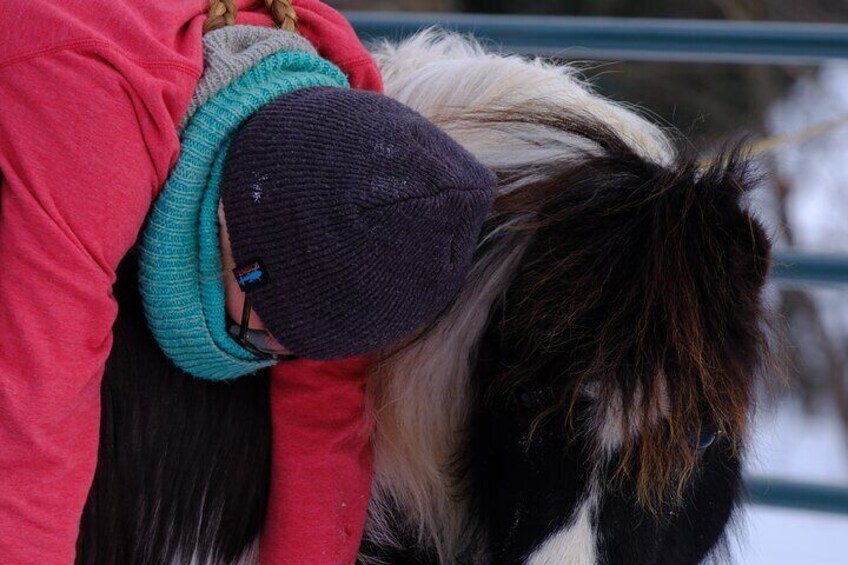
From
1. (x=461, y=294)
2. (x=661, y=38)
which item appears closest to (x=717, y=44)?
(x=661, y=38)

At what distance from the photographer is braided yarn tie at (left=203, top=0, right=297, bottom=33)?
0.92 metres

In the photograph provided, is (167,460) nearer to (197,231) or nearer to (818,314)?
(197,231)

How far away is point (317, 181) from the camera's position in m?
0.80

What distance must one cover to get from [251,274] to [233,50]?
0.19m

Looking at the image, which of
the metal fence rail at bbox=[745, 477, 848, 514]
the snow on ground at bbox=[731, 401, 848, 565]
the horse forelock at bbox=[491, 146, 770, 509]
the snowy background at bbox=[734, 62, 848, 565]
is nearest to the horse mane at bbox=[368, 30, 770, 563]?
the horse forelock at bbox=[491, 146, 770, 509]

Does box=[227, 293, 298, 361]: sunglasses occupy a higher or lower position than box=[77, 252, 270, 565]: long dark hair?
higher

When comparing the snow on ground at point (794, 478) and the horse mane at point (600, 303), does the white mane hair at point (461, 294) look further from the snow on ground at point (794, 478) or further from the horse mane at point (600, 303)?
the snow on ground at point (794, 478)

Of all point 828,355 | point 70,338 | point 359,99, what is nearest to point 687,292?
point 359,99

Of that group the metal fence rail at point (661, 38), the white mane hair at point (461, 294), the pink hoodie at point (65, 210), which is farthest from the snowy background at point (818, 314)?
the pink hoodie at point (65, 210)

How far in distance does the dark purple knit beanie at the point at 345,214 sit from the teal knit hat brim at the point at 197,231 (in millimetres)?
19

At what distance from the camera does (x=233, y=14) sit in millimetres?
930

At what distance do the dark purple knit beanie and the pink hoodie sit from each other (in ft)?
0.24

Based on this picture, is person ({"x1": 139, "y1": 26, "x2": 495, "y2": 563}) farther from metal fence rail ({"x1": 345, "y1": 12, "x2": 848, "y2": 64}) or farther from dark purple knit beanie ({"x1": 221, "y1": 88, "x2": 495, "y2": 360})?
metal fence rail ({"x1": 345, "y1": 12, "x2": 848, "y2": 64})

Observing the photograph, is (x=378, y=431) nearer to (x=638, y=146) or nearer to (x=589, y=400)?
(x=589, y=400)
